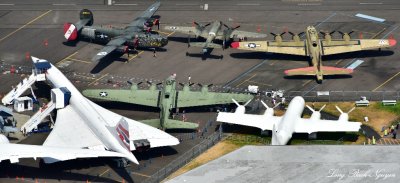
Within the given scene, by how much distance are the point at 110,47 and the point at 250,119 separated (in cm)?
3580

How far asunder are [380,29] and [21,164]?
77.0 meters

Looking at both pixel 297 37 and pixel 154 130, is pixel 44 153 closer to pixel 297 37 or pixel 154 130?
pixel 154 130

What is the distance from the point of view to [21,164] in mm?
139125

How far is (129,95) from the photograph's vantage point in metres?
155

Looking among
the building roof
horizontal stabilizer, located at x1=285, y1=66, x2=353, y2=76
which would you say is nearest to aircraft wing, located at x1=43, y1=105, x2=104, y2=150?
the building roof

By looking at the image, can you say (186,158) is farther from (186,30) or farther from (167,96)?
(186,30)

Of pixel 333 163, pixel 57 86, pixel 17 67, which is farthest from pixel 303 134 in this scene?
pixel 17 67

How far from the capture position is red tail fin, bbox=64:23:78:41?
180000 millimetres

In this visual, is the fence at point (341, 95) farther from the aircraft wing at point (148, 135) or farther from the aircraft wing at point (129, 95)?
the aircraft wing at point (148, 135)

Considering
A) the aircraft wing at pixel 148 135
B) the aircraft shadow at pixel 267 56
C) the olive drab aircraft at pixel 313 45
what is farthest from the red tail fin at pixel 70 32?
the aircraft wing at pixel 148 135

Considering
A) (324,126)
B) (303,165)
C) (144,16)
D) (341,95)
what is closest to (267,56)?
(341,95)

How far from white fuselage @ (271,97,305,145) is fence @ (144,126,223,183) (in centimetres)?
973

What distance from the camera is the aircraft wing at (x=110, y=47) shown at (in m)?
169

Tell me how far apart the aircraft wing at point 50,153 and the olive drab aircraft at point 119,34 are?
39893 mm
